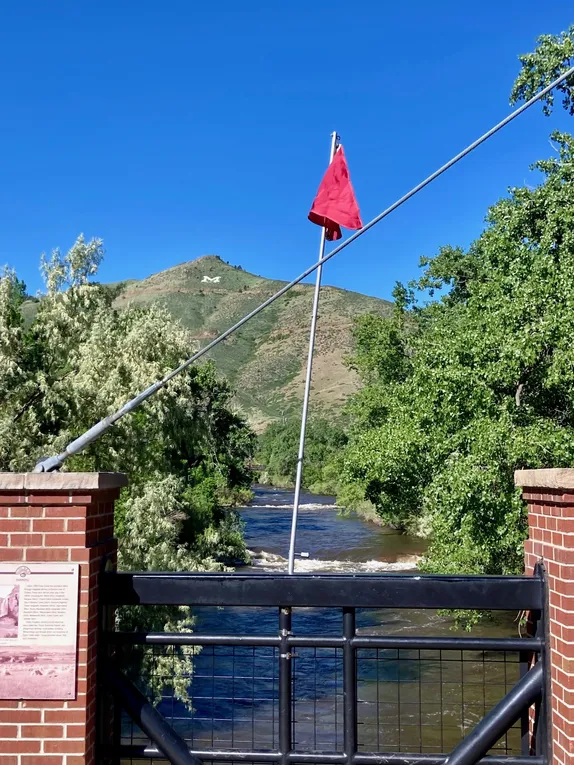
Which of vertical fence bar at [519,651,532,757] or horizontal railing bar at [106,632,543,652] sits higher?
horizontal railing bar at [106,632,543,652]

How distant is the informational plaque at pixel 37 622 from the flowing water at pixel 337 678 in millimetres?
634

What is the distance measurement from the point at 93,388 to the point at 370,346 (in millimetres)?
12469

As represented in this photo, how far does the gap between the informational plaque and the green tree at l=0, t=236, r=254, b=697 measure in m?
9.82

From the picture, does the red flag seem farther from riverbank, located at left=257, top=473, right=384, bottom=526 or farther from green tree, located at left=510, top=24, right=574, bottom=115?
riverbank, located at left=257, top=473, right=384, bottom=526

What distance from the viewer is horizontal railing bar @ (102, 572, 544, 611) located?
12.5ft

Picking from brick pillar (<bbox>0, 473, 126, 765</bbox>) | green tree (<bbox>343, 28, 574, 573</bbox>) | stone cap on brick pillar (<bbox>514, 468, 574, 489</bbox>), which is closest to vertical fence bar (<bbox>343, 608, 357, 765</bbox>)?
stone cap on brick pillar (<bbox>514, 468, 574, 489</bbox>)

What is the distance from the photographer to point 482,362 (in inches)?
449

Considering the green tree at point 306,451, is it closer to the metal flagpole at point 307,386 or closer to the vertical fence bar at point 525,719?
the metal flagpole at point 307,386

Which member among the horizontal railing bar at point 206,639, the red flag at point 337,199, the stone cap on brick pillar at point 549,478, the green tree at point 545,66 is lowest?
the horizontal railing bar at point 206,639

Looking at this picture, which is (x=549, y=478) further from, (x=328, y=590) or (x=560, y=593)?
(x=328, y=590)

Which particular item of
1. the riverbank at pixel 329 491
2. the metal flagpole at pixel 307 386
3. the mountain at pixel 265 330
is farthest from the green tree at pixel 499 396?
the mountain at pixel 265 330

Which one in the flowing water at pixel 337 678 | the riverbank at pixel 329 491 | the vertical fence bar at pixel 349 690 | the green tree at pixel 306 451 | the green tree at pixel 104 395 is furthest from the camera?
the green tree at pixel 306 451

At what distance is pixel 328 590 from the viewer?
3.88 m

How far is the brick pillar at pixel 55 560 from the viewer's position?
366 cm
